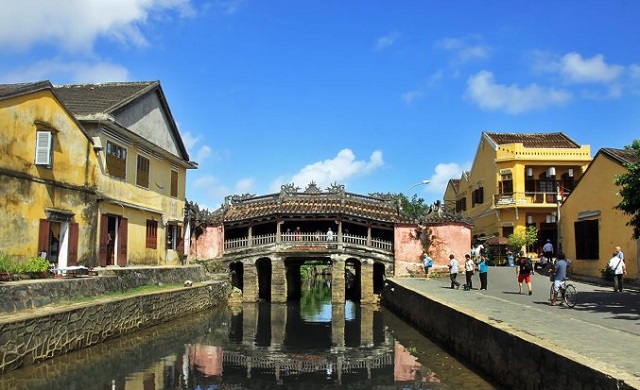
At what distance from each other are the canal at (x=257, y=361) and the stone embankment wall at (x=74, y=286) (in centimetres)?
154

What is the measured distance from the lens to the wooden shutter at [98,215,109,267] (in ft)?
62.6

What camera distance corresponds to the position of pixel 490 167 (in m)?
35.8

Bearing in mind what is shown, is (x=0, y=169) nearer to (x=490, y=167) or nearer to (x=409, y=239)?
(x=409, y=239)

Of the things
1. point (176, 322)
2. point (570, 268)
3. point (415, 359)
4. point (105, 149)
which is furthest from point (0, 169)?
point (570, 268)

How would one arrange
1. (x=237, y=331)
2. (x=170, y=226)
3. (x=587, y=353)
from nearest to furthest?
(x=587, y=353) → (x=237, y=331) → (x=170, y=226)

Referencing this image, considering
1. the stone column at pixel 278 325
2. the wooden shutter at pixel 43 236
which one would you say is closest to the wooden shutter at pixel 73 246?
the wooden shutter at pixel 43 236

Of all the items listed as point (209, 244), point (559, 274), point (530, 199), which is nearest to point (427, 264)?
point (530, 199)

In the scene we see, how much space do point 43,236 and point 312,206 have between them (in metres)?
16.5

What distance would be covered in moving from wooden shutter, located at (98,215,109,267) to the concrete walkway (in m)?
11.7

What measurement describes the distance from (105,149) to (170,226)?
7.46 meters

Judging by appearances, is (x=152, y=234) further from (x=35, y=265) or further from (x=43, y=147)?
(x=35, y=265)

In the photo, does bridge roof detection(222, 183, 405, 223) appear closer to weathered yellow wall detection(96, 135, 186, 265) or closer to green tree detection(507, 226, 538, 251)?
weathered yellow wall detection(96, 135, 186, 265)

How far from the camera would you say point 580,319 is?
1252cm

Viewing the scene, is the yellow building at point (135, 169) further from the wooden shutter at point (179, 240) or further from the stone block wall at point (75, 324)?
the stone block wall at point (75, 324)
